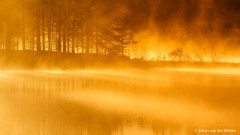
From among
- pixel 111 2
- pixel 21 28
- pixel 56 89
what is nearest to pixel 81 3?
pixel 111 2

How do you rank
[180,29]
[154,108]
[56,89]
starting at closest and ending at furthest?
[154,108] → [56,89] → [180,29]

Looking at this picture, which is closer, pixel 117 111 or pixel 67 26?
pixel 117 111

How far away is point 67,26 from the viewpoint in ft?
109

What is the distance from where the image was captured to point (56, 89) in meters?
11.4

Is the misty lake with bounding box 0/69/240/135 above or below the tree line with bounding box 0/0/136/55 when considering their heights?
below

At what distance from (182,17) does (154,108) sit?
28.6 metres

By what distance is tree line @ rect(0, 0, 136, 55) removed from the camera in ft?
100

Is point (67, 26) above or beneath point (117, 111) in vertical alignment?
above

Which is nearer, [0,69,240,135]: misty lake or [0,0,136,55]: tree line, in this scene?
[0,69,240,135]: misty lake

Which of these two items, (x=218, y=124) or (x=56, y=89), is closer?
(x=218, y=124)

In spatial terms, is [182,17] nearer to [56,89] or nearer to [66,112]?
[56,89]

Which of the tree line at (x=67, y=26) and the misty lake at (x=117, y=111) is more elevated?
the tree line at (x=67, y=26)

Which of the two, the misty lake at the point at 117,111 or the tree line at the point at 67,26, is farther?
the tree line at the point at 67,26

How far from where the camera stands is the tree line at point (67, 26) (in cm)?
3053
